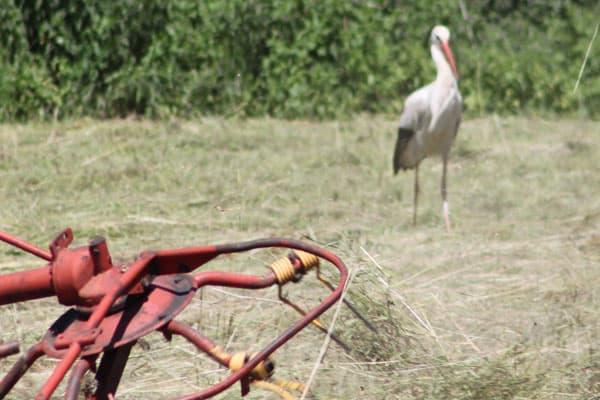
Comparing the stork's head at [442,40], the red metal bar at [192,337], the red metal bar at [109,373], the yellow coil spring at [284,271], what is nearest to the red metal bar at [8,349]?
the red metal bar at [109,373]

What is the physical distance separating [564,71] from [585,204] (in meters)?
4.57

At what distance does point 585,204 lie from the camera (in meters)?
6.24

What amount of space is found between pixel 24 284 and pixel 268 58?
7584 millimetres

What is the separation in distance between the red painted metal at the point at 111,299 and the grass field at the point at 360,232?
2.64ft

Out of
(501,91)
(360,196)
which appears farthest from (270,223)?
(501,91)

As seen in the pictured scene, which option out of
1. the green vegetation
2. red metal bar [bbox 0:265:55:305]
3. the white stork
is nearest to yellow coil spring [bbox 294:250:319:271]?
red metal bar [bbox 0:265:55:305]

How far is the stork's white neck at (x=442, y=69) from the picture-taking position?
24.9ft

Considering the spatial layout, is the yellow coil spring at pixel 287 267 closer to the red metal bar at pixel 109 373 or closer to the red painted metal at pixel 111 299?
the red painted metal at pixel 111 299

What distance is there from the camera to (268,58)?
30.5ft

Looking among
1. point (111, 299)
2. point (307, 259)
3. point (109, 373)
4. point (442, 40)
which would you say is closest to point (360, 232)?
Result: point (442, 40)

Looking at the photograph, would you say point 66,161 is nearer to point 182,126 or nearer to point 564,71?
point 182,126

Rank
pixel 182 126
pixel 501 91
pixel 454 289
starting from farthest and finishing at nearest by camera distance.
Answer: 1. pixel 501 91
2. pixel 182 126
3. pixel 454 289

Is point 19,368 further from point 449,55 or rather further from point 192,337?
point 449,55

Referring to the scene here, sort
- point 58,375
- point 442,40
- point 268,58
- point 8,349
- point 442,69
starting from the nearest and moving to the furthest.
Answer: point 58,375
point 8,349
point 442,69
point 442,40
point 268,58
